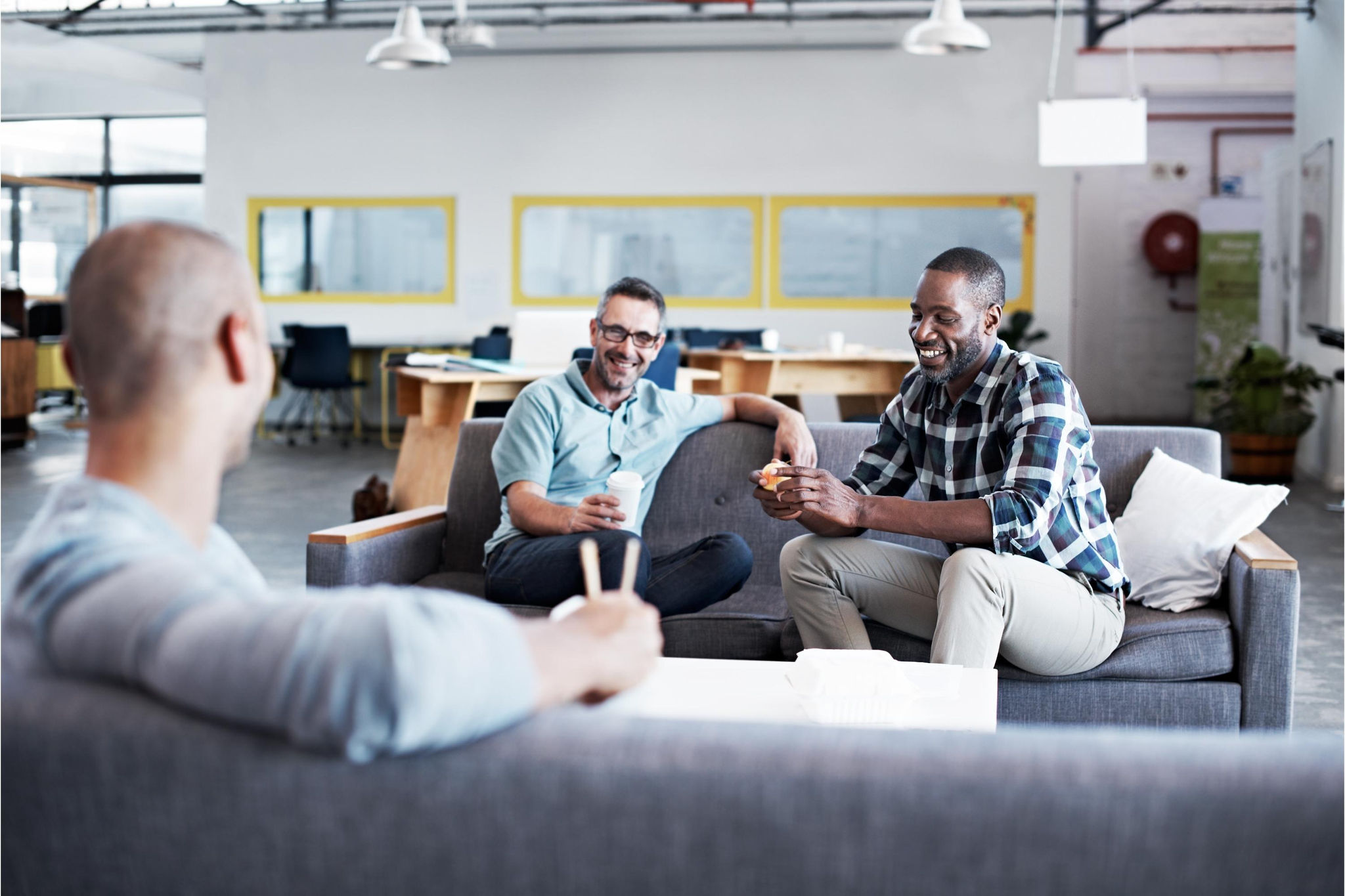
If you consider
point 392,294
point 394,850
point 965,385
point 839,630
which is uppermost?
point 392,294

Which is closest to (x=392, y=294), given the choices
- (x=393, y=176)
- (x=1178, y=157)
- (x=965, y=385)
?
(x=393, y=176)

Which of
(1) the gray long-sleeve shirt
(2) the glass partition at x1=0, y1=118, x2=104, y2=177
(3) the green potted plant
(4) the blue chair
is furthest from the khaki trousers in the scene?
(2) the glass partition at x1=0, y1=118, x2=104, y2=177

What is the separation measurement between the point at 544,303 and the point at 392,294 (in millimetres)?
1372

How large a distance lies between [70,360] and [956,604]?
1703mm

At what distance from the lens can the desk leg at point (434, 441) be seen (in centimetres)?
514

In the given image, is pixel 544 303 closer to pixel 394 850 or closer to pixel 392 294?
pixel 392 294

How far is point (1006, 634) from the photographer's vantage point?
2348 mm

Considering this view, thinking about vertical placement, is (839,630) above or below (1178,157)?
below

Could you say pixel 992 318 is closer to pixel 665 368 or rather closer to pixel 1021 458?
pixel 1021 458

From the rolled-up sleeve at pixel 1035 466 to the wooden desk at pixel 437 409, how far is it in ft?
9.56

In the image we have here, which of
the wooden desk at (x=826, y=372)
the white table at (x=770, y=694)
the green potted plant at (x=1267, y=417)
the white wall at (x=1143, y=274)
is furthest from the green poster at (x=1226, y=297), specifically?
the white table at (x=770, y=694)

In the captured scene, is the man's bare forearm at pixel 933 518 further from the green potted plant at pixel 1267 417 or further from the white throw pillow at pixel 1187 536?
the green potted plant at pixel 1267 417

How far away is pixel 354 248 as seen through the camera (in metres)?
11.0

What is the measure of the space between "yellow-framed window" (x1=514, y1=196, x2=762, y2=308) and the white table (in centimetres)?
881
